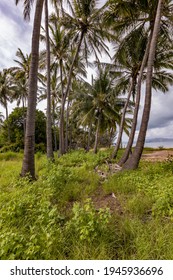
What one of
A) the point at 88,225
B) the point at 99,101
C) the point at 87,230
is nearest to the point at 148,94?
the point at 88,225

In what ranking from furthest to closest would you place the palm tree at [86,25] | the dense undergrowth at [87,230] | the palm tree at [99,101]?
the palm tree at [99,101] < the palm tree at [86,25] < the dense undergrowth at [87,230]

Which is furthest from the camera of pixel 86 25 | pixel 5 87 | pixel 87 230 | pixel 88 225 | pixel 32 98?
pixel 5 87

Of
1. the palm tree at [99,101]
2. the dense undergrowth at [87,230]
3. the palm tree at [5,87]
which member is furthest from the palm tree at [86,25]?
the palm tree at [5,87]

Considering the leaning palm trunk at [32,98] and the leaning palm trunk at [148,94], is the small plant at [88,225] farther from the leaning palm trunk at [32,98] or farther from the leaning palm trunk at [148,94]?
the leaning palm trunk at [148,94]

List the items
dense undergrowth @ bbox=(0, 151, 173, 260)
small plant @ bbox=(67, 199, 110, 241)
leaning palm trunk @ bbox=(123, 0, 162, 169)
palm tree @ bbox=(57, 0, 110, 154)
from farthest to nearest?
palm tree @ bbox=(57, 0, 110, 154) → leaning palm trunk @ bbox=(123, 0, 162, 169) → small plant @ bbox=(67, 199, 110, 241) → dense undergrowth @ bbox=(0, 151, 173, 260)

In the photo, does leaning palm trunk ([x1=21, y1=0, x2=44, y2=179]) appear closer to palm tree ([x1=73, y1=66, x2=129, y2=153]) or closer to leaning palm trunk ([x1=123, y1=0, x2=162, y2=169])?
leaning palm trunk ([x1=123, y1=0, x2=162, y2=169])

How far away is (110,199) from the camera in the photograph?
425cm

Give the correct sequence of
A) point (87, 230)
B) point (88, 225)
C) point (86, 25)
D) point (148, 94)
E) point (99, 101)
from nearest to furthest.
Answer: point (87, 230) → point (88, 225) → point (148, 94) → point (86, 25) → point (99, 101)

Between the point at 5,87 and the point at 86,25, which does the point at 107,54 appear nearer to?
the point at 86,25

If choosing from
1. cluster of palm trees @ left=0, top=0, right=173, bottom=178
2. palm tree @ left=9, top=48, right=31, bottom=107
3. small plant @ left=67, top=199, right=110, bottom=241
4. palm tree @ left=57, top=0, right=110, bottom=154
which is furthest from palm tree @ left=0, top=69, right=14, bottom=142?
small plant @ left=67, top=199, right=110, bottom=241

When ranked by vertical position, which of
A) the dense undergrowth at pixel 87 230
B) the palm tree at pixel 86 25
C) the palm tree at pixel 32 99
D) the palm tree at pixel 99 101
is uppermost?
the palm tree at pixel 86 25

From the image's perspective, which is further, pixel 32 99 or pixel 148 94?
pixel 148 94

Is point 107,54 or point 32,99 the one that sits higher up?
point 107,54

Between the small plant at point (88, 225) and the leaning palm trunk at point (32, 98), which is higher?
the leaning palm trunk at point (32, 98)
